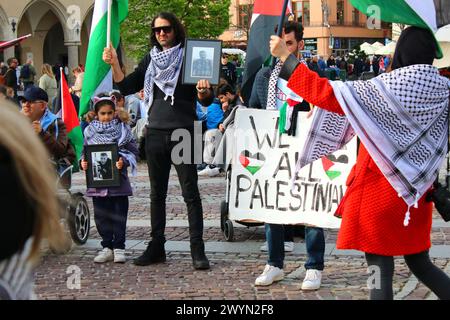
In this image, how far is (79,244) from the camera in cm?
751

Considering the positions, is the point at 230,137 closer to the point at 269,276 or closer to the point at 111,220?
the point at 111,220

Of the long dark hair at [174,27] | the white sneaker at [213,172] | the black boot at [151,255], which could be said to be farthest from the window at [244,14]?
the black boot at [151,255]

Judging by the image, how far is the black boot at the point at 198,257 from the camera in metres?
6.40

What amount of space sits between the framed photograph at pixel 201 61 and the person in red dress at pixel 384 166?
196 centimetres

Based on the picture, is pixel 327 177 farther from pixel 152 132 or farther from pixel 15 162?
pixel 15 162

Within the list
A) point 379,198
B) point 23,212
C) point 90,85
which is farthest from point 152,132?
point 23,212

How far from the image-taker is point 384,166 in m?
4.15

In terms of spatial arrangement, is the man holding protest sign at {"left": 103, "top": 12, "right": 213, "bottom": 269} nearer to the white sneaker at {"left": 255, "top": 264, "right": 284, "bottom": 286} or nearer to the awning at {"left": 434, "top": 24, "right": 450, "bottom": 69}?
the white sneaker at {"left": 255, "top": 264, "right": 284, "bottom": 286}

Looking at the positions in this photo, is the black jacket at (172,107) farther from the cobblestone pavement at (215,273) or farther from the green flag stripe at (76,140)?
the green flag stripe at (76,140)

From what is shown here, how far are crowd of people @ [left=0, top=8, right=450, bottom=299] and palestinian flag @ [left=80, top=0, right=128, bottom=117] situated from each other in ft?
0.55

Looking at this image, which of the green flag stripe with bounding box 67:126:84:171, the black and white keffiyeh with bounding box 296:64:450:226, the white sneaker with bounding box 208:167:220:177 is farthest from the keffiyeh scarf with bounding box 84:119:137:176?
the white sneaker with bounding box 208:167:220:177

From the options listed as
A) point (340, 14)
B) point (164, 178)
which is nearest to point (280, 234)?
point (164, 178)

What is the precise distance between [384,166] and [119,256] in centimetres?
320
